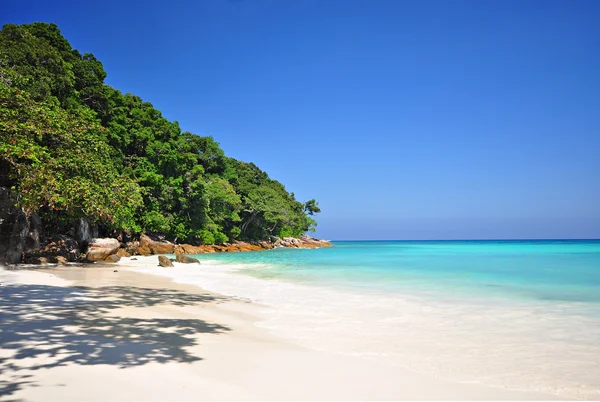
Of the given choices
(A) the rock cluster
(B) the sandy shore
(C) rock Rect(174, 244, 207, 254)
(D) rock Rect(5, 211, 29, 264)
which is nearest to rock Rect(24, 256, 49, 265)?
(A) the rock cluster

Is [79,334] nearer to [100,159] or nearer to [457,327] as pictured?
[457,327]

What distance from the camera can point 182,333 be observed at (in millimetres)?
5262

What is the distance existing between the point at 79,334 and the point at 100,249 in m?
17.1

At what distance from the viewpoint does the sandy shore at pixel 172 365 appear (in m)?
3.24

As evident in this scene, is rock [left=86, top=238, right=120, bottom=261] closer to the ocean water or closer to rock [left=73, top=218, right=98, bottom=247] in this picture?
rock [left=73, top=218, right=98, bottom=247]

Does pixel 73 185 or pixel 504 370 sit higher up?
pixel 73 185

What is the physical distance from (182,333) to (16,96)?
11.5 m

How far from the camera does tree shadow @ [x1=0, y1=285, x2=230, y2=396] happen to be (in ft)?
12.4

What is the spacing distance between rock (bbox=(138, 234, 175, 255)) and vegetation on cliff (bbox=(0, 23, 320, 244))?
1.12m

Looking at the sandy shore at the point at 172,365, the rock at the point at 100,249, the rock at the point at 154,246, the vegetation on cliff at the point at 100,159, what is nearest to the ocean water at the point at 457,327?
the sandy shore at the point at 172,365

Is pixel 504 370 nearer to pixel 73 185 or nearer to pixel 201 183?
pixel 73 185

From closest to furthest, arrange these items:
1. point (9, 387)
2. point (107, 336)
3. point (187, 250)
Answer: point (9, 387) → point (107, 336) → point (187, 250)

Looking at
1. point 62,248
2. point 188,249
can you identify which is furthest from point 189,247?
point 62,248

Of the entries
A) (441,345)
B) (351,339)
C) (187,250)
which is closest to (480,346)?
(441,345)
